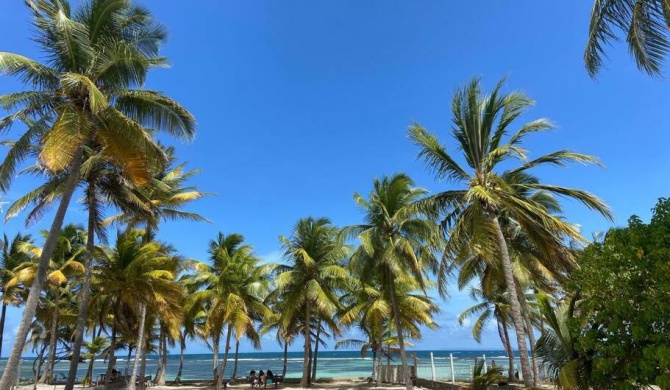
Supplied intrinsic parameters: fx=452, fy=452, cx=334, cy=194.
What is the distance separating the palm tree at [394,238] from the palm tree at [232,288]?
6211mm

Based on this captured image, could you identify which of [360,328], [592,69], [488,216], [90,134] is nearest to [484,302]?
[360,328]

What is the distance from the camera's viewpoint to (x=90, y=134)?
11102 mm

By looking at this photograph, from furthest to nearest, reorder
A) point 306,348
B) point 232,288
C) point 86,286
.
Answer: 1. point 306,348
2. point 232,288
3. point 86,286

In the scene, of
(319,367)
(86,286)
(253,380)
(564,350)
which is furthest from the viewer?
(319,367)

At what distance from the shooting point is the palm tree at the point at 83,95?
1012 cm

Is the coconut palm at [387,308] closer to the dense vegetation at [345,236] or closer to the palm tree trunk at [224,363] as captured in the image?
the dense vegetation at [345,236]

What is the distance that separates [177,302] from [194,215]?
466 centimetres

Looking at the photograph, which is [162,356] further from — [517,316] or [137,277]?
[517,316]

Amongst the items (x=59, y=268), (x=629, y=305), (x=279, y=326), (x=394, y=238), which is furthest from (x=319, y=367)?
(x=629, y=305)

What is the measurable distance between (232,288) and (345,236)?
6.37 meters

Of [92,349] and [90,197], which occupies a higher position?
[90,197]

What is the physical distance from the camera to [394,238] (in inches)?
714

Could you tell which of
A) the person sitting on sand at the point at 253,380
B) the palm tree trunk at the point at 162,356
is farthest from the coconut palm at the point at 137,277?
the palm tree trunk at the point at 162,356

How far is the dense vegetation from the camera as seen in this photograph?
6.93 metres
